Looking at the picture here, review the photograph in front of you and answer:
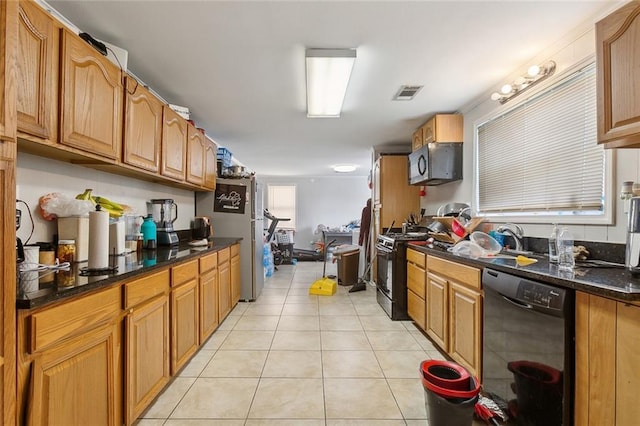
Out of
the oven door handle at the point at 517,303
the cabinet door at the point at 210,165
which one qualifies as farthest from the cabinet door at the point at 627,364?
the cabinet door at the point at 210,165

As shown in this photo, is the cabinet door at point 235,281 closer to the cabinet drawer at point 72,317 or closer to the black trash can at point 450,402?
the cabinet drawer at point 72,317

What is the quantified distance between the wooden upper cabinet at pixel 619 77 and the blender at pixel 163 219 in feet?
10.4

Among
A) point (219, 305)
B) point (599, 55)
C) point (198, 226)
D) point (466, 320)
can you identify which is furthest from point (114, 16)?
point (466, 320)

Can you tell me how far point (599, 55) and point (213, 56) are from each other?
2.31 meters

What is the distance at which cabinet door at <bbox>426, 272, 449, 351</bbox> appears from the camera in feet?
7.49

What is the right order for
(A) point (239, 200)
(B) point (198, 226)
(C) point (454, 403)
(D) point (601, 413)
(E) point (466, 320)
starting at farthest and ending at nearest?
(A) point (239, 200) → (B) point (198, 226) → (E) point (466, 320) → (C) point (454, 403) → (D) point (601, 413)

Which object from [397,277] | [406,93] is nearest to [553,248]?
[397,277]

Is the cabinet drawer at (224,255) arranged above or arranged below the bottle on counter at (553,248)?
below

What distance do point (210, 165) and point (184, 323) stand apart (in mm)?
2052

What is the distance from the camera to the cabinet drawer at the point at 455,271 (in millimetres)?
1864

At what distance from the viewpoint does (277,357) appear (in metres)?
2.32

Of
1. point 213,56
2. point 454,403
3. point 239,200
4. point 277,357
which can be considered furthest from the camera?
point 239,200

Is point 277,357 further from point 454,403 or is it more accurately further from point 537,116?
point 537,116

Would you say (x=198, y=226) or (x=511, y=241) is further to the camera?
(x=198, y=226)
